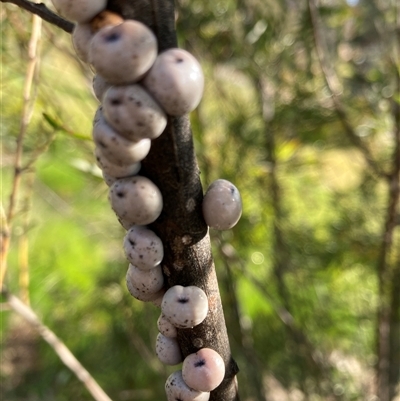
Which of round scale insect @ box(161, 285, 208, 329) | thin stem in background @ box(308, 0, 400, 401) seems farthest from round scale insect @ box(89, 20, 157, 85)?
thin stem in background @ box(308, 0, 400, 401)

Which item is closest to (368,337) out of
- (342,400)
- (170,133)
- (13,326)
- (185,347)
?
(342,400)

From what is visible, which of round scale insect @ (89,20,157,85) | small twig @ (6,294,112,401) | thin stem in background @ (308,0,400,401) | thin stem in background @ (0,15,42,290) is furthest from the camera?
thin stem in background @ (308,0,400,401)

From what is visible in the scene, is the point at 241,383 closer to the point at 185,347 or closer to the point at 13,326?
the point at 185,347

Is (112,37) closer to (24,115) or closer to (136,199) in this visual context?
(136,199)

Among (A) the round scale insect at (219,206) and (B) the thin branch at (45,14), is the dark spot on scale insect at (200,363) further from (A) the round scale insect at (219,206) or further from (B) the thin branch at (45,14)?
(B) the thin branch at (45,14)

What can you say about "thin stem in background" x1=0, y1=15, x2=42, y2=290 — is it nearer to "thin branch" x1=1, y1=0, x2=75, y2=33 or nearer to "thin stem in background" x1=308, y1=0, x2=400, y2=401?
"thin branch" x1=1, y1=0, x2=75, y2=33

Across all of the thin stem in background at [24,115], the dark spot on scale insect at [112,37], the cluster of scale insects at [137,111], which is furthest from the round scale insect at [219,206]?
the thin stem in background at [24,115]

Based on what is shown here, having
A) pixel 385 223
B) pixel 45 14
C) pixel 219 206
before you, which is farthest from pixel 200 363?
pixel 385 223

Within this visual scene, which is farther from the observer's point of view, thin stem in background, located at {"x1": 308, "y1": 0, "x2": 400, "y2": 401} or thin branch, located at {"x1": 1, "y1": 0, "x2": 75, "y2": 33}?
thin stem in background, located at {"x1": 308, "y1": 0, "x2": 400, "y2": 401}
